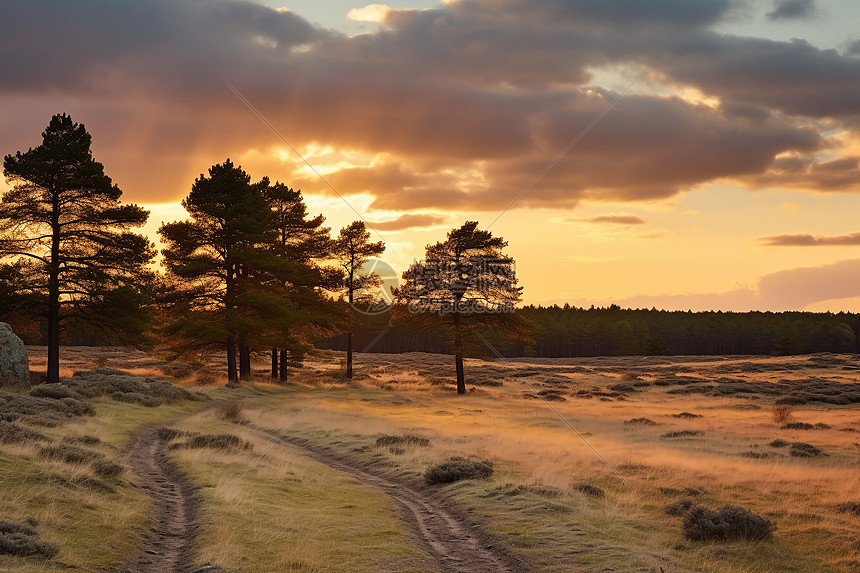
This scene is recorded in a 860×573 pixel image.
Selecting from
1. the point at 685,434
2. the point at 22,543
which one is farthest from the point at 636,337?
the point at 22,543

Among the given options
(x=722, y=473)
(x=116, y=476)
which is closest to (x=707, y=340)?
(x=722, y=473)

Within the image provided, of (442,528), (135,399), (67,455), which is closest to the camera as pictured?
(442,528)

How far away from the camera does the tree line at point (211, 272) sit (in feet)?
102

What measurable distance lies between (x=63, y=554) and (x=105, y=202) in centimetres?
2676

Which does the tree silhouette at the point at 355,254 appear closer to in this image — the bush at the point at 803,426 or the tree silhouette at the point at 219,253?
the tree silhouette at the point at 219,253

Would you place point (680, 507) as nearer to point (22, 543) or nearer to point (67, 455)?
point (22, 543)

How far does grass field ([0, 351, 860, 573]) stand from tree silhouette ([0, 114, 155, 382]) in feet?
23.1

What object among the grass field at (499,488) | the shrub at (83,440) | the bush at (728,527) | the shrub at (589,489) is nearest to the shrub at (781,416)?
the grass field at (499,488)

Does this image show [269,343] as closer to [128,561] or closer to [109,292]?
[109,292]

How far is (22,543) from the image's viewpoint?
9.31 meters

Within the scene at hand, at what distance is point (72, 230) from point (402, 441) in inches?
838

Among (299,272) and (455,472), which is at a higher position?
(299,272)

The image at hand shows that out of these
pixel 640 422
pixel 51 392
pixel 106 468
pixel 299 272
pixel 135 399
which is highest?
pixel 299 272

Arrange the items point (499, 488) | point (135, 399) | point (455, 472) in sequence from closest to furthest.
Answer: point (499, 488), point (455, 472), point (135, 399)
